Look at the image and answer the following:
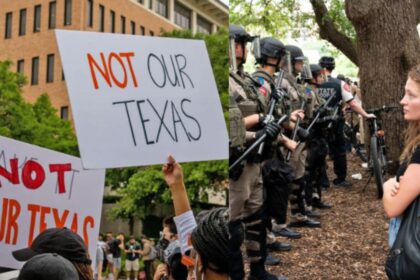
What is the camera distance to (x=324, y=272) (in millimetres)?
1118

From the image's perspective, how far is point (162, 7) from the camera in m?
1.45

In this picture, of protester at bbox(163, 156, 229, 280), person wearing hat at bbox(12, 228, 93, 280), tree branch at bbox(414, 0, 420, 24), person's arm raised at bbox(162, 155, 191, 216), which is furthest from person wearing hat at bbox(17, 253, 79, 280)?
tree branch at bbox(414, 0, 420, 24)

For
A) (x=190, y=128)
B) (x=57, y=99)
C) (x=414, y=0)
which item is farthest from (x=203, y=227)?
(x=414, y=0)

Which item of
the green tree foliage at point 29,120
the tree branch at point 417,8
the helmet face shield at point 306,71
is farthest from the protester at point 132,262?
the tree branch at point 417,8

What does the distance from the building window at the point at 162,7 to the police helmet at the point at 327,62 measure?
496mm

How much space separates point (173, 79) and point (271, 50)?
31cm

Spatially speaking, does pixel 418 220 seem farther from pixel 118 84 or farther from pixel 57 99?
pixel 57 99

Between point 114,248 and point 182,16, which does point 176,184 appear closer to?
point 182,16

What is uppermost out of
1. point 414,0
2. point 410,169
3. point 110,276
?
point 414,0

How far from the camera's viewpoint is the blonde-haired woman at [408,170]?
0.98m

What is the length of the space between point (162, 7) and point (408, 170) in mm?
805

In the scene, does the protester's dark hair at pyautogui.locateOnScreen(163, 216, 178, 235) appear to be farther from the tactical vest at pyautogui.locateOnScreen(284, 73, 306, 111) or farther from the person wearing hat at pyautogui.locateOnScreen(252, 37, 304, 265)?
the tactical vest at pyautogui.locateOnScreen(284, 73, 306, 111)

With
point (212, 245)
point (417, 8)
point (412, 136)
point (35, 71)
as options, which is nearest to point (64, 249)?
point (212, 245)

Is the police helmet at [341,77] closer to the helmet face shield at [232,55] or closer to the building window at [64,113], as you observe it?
the helmet face shield at [232,55]
